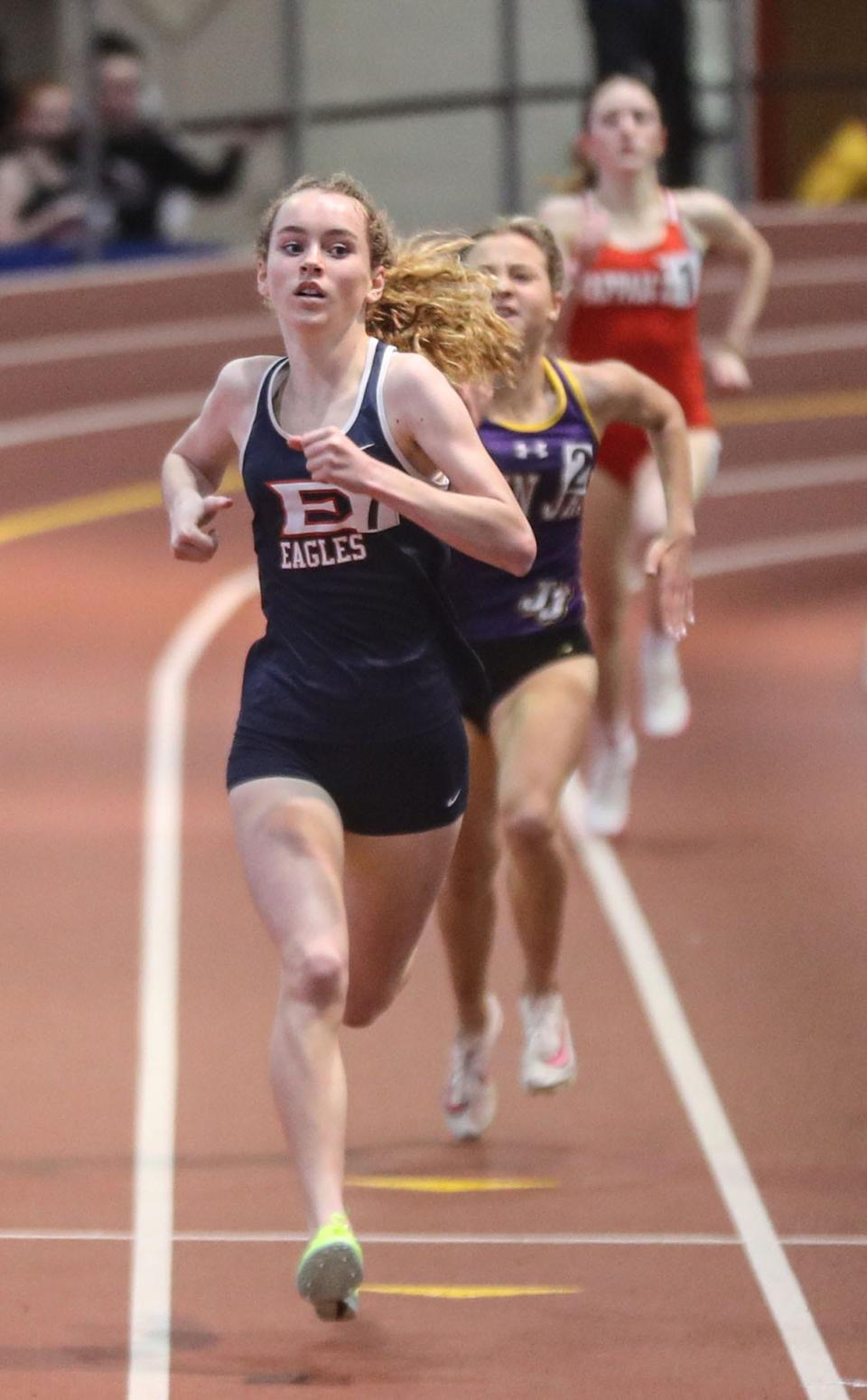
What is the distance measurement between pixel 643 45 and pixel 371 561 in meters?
11.2

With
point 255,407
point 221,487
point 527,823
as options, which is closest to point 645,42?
point 221,487

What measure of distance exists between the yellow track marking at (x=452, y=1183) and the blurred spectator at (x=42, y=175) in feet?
31.8

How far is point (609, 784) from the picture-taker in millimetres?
8875

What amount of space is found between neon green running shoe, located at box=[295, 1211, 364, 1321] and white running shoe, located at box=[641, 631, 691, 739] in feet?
17.1

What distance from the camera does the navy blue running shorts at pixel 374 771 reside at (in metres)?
4.71

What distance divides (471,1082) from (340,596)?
5.91ft

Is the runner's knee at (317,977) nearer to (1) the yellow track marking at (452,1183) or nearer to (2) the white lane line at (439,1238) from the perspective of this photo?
(2) the white lane line at (439,1238)

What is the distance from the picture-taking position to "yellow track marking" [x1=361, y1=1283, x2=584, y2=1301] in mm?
5188

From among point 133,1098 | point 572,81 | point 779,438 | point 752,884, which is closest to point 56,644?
point 752,884

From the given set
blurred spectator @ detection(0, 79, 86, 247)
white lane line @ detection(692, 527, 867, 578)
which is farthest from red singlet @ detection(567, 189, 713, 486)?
blurred spectator @ detection(0, 79, 86, 247)

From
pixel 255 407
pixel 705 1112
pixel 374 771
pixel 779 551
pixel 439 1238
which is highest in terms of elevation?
pixel 255 407

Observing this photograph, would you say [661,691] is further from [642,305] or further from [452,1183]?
[452,1183]

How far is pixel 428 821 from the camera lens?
483 cm

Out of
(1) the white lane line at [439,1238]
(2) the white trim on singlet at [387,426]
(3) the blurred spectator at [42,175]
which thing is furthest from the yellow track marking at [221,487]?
(2) the white trim on singlet at [387,426]
